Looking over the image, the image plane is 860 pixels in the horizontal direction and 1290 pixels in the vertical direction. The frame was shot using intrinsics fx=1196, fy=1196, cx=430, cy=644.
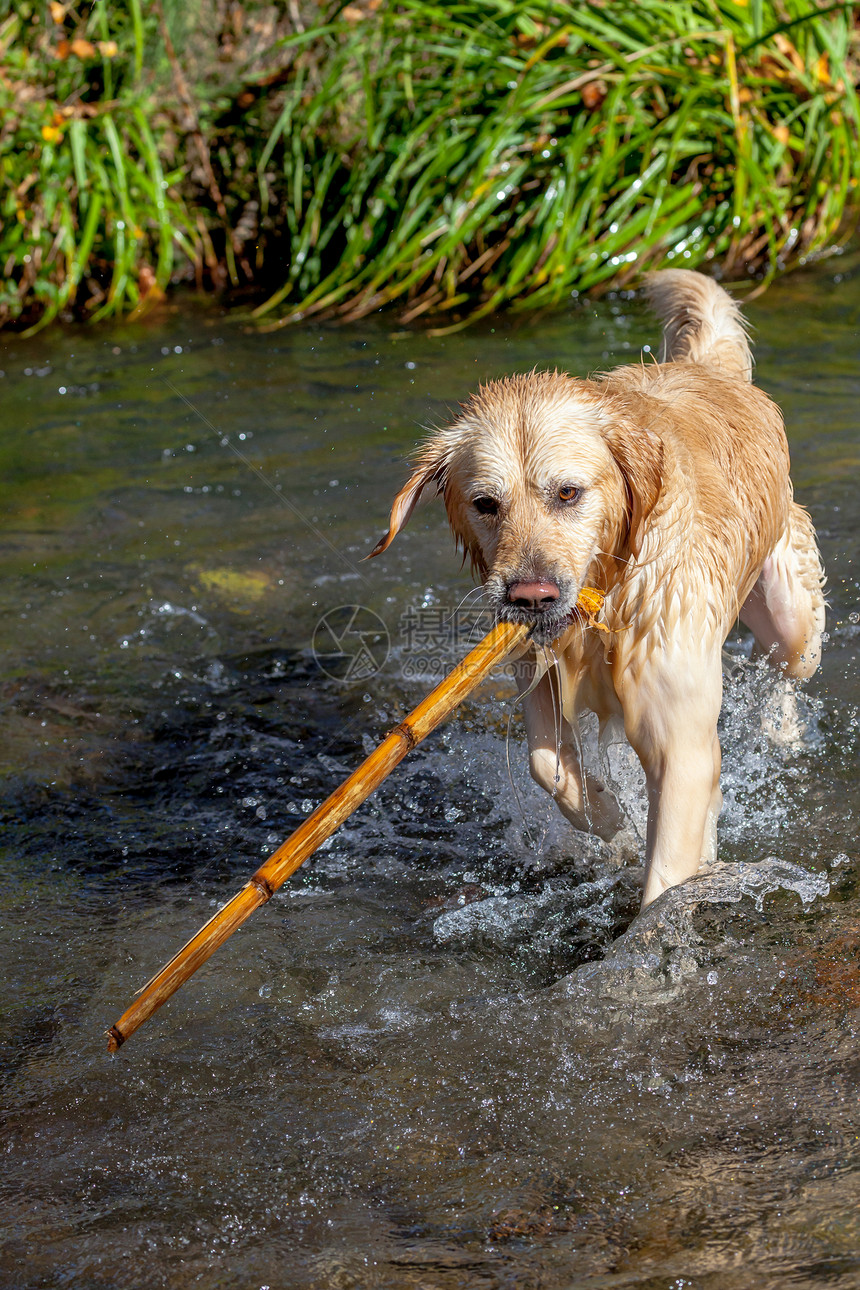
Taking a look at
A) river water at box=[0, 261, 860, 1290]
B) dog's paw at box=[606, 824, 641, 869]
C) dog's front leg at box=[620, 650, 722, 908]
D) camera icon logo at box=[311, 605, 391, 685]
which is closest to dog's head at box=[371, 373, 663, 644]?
dog's front leg at box=[620, 650, 722, 908]

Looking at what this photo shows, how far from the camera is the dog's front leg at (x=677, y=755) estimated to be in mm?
3334

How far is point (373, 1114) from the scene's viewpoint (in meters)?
2.95

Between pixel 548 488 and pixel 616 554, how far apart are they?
324mm

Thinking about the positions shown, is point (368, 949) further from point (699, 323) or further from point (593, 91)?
point (593, 91)

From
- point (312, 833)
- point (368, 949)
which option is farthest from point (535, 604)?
point (368, 949)

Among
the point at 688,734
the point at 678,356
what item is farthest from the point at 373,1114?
the point at 678,356

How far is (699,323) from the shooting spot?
15.3 ft

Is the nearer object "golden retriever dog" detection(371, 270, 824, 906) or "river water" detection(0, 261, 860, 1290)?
"river water" detection(0, 261, 860, 1290)

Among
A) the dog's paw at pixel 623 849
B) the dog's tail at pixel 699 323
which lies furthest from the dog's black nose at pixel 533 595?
the dog's tail at pixel 699 323

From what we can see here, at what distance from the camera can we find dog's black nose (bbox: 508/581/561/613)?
3.05 m

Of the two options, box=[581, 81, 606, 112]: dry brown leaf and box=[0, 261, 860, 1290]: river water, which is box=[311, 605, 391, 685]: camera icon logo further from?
box=[581, 81, 606, 112]: dry brown leaf

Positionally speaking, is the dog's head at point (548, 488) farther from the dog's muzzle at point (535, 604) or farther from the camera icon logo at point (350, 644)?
the camera icon logo at point (350, 644)

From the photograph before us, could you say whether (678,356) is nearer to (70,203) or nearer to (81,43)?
(70,203)

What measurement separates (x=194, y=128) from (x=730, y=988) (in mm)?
9281
